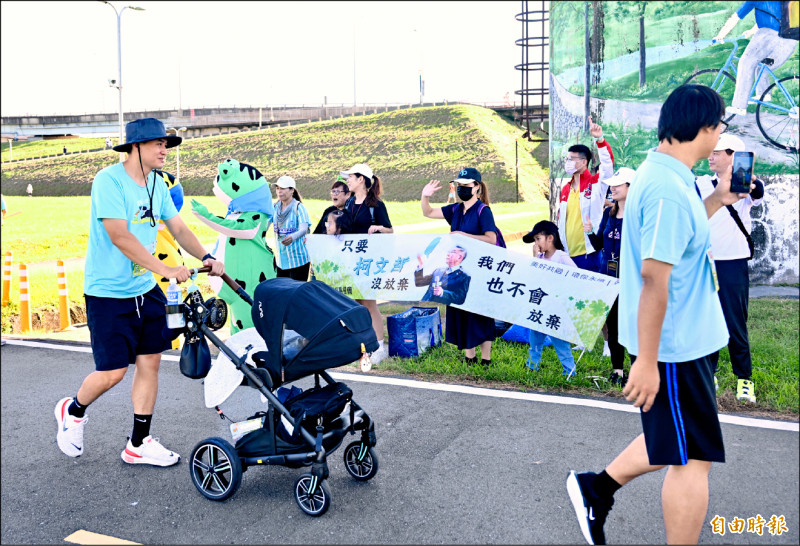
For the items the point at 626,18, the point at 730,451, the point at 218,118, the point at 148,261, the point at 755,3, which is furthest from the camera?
the point at 218,118

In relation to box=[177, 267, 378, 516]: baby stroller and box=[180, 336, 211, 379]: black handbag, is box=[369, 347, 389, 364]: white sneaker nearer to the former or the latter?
box=[177, 267, 378, 516]: baby stroller

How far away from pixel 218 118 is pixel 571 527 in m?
90.8

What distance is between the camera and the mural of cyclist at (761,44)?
9.69 metres

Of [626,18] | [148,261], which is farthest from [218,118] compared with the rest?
[148,261]

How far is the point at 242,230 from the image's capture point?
20.8 feet

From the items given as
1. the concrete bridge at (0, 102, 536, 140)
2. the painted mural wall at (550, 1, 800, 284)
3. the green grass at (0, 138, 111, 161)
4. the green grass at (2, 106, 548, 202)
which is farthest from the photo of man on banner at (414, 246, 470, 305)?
the green grass at (0, 138, 111, 161)

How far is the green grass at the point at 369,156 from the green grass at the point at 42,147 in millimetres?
15258

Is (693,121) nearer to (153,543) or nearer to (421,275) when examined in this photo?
(153,543)

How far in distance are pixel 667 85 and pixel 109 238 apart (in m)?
8.91

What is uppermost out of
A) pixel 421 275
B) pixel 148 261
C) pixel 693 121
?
pixel 693 121

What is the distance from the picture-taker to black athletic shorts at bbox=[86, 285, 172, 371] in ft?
13.8

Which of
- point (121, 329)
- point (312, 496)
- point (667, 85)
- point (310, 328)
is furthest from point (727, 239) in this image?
point (667, 85)

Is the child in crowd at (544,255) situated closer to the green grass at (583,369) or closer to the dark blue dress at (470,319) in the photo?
the green grass at (583,369)

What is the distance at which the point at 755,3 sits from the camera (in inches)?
383
